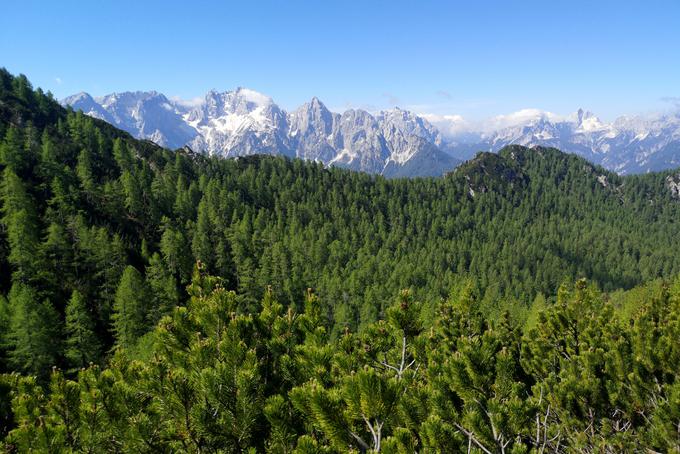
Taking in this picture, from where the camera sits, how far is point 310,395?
193 inches

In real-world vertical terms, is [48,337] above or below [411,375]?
below

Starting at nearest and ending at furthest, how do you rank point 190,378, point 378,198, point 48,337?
1. point 190,378
2. point 48,337
3. point 378,198

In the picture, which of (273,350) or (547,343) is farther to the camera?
(547,343)

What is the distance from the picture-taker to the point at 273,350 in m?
7.68

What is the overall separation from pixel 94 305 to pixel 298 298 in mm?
36456

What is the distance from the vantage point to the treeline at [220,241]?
50281 mm

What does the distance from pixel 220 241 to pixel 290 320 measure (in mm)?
78865

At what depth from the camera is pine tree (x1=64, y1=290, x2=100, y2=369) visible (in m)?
43.2

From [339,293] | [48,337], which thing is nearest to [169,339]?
[48,337]

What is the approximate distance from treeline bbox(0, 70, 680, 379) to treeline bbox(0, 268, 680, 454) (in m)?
1.54

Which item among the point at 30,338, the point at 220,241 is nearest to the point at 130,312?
the point at 30,338

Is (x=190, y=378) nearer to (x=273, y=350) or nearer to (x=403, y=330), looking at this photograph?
(x=273, y=350)

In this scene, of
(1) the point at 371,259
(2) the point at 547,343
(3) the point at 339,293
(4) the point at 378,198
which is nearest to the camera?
(2) the point at 547,343

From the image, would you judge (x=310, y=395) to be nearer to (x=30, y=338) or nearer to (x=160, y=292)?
(x=30, y=338)
